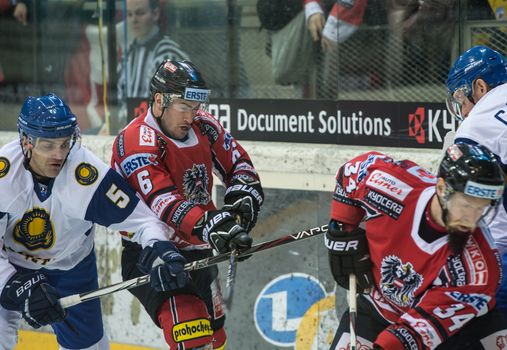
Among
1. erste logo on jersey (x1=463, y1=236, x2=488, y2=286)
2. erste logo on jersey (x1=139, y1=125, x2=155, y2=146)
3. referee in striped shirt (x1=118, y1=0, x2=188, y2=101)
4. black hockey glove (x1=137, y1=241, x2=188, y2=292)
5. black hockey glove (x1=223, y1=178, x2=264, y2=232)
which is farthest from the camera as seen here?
referee in striped shirt (x1=118, y1=0, x2=188, y2=101)

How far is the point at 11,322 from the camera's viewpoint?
397cm

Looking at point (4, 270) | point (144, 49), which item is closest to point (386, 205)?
point (4, 270)

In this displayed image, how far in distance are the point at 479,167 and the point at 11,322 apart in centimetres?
194

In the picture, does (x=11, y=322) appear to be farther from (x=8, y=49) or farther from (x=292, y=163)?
(x=8, y=49)

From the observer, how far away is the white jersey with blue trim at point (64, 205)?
3676 millimetres

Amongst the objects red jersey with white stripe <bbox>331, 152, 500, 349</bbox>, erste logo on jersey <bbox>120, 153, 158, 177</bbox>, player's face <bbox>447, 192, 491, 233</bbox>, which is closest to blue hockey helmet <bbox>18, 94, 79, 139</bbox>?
erste logo on jersey <bbox>120, 153, 158, 177</bbox>

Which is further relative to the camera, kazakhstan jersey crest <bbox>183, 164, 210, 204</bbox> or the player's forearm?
kazakhstan jersey crest <bbox>183, 164, 210, 204</bbox>

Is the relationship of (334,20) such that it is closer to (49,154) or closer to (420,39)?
(420,39)

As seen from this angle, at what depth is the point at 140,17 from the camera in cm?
532

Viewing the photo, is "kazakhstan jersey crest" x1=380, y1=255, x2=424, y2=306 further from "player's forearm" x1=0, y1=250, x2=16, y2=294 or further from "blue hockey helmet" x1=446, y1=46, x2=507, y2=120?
"player's forearm" x1=0, y1=250, x2=16, y2=294

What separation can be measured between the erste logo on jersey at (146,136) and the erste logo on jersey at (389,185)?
1.02 meters

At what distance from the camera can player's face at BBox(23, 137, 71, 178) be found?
11.9ft

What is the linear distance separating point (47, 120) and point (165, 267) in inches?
24.3

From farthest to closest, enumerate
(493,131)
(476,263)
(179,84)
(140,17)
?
(140,17) < (179,84) < (493,131) < (476,263)
